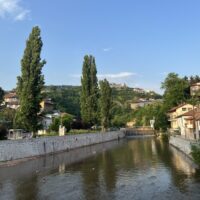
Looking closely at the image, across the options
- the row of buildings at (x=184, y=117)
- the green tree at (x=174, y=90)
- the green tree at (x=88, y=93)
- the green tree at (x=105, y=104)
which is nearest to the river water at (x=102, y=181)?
the row of buildings at (x=184, y=117)

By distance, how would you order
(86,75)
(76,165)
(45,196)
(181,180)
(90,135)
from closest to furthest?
(45,196) → (181,180) → (76,165) → (90,135) → (86,75)

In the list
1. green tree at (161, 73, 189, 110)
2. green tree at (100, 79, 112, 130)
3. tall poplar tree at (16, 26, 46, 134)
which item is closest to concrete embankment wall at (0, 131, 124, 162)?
tall poplar tree at (16, 26, 46, 134)

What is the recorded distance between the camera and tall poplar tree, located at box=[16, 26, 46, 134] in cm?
5094

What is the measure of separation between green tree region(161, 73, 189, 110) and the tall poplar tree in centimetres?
5672

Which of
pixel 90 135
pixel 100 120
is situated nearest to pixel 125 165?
pixel 90 135

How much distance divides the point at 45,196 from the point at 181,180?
33.8ft

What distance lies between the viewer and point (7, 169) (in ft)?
121

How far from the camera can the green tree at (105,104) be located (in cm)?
9262

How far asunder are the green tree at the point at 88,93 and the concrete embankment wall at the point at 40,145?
4981mm

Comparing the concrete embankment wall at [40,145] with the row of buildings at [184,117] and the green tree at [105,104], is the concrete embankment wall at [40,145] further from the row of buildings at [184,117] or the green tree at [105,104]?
the row of buildings at [184,117]

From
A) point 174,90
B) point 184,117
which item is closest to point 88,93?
point 184,117

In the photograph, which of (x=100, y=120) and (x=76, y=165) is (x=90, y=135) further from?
(x=76, y=165)

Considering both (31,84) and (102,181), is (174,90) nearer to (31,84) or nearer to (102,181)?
(31,84)

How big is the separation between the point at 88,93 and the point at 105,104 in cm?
1231
